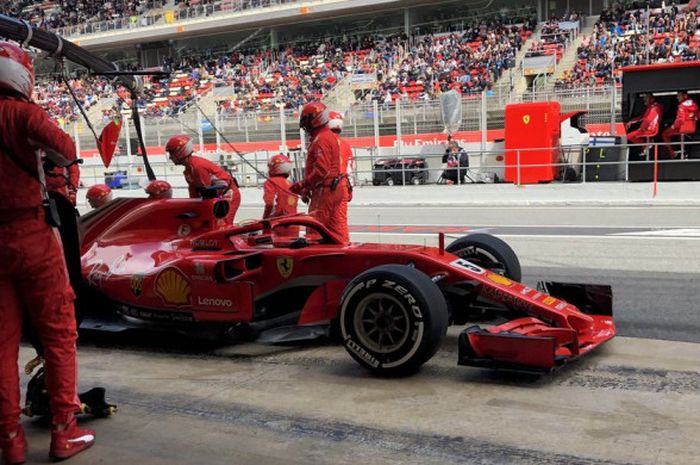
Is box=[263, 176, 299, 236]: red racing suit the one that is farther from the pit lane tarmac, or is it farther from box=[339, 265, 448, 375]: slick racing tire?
box=[339, 265, 448, 375]: slick racing tire

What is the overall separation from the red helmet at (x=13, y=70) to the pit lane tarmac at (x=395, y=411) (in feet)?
5.76

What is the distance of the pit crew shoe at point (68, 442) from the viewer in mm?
3510

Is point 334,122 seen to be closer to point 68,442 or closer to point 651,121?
point 68,442

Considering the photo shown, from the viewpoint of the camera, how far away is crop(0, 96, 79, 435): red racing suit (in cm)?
338

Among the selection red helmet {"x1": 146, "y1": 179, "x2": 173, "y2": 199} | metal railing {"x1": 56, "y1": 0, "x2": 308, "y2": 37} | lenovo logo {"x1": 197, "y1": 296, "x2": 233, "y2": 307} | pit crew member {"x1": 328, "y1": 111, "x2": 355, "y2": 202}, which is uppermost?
metal railing {"x1": 56, "y1": 0, "x2": 308, "y2": 37}

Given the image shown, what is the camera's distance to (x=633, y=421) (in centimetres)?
365

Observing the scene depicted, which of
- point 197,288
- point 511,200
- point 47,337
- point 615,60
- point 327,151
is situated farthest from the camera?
point 615,60

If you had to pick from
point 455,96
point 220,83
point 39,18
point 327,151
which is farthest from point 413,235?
point 39,18

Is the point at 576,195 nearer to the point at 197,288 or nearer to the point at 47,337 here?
the point at 197,288

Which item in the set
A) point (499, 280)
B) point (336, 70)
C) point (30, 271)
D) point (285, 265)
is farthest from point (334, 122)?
point (336, 70)

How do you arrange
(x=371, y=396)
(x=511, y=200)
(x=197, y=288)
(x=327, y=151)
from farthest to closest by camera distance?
1. (x=511, y=200)
2. (x=327, y=151)
3. (x=197, y=288)
4. (x=371, y=396)

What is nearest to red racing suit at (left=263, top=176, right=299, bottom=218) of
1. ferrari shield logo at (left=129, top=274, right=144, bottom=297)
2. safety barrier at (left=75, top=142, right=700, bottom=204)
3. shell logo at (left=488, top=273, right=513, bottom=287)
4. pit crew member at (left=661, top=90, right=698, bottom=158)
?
ferrari shield logo at (left=129, top=274, right=144, bottom=297)

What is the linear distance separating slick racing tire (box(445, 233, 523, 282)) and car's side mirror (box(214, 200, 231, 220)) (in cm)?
179

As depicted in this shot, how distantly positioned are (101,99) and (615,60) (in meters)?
30.2
